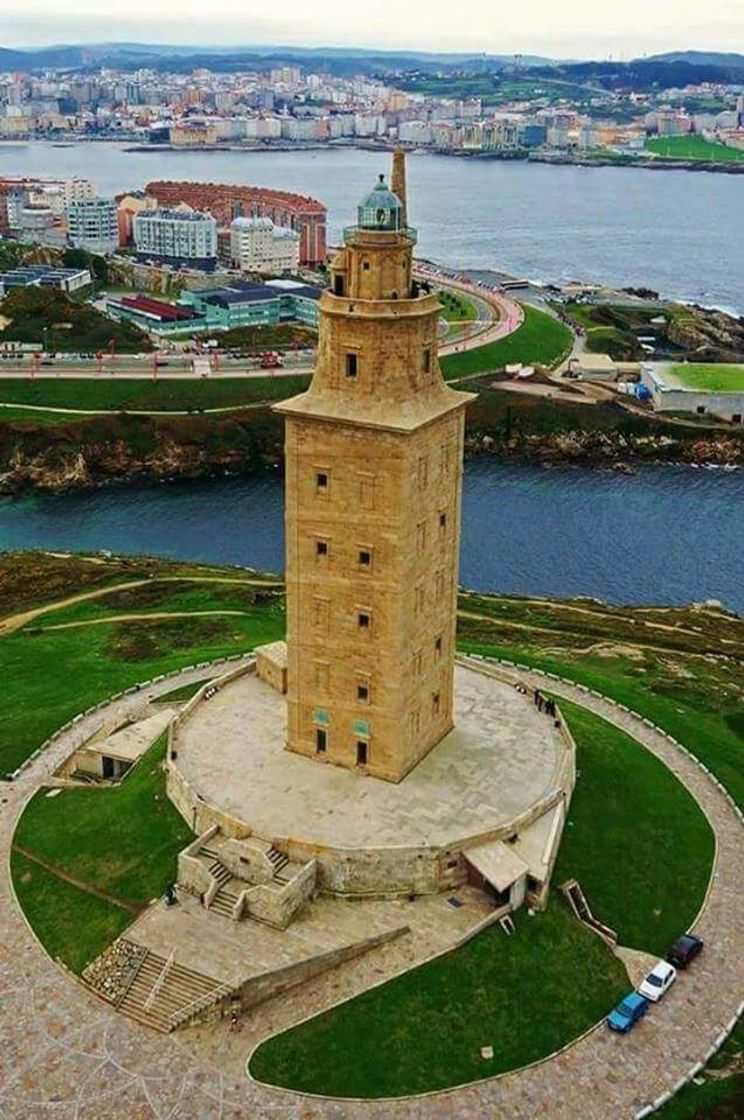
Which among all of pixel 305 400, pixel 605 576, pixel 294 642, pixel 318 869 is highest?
pixel 305 400

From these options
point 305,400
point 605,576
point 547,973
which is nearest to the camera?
point 547,973

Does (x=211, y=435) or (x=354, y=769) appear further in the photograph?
(x=211, y=435)

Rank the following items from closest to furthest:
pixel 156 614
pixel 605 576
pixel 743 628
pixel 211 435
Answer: pixel 156 614 → pixel 743 628 → pixel 605 576 → pixel 211 435

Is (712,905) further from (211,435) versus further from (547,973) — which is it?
(211,435)

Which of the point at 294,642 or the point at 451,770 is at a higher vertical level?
the point at 294,642

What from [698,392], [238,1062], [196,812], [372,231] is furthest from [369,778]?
[698,392]

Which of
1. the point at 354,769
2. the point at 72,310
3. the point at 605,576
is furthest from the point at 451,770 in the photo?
the point at 72,310

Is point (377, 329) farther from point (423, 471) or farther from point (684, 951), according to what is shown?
point (684, 951)

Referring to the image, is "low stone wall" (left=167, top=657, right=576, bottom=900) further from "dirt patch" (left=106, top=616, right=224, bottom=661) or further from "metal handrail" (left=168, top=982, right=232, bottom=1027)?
"dirt patch" (left=106, top=616, right=224, bottom=661)
